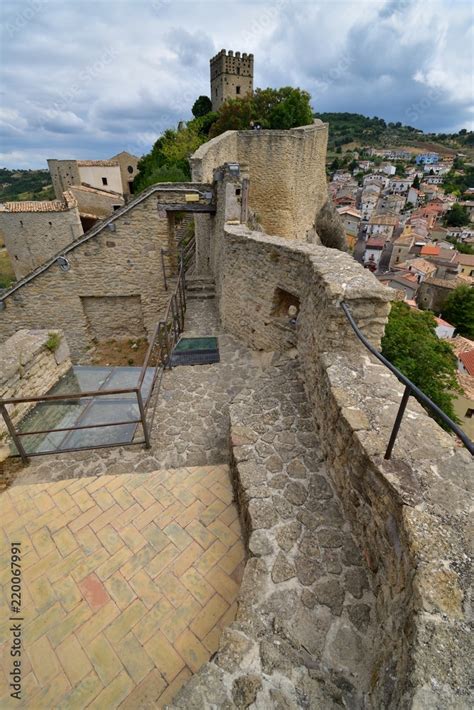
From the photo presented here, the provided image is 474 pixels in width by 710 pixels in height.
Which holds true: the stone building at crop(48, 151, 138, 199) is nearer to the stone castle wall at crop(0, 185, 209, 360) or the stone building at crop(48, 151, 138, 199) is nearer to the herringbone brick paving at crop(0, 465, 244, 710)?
the stone castle wall at crop(0, 185, 209, 360)

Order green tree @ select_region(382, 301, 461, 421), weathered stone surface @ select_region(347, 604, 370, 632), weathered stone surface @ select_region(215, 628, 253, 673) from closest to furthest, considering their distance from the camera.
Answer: weathered stone surface @ select_region(215, 628, 253, 673), weathered stone surface @ select_region(347, 604, 370, 632), green tree @ select_region(382, 301, 461, 421)

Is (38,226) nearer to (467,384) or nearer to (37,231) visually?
(37,231)

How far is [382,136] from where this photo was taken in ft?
385

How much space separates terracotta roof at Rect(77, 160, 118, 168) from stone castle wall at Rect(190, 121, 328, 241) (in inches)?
750

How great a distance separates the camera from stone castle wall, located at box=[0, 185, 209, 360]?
10180 mm

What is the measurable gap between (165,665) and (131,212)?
10.4 m

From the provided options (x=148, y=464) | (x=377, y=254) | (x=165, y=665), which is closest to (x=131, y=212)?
(x=148, y=464)

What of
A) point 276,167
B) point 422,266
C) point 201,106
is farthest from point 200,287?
point 422,266

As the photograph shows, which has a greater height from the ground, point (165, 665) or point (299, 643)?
point (299, 643)

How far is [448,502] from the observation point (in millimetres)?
1880

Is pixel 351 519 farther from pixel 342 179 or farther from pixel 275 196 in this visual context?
pixel 342 179

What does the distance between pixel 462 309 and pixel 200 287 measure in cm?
3440

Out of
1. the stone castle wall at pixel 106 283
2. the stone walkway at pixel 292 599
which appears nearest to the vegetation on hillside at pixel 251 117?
the stone castle wall at pixel 106 283

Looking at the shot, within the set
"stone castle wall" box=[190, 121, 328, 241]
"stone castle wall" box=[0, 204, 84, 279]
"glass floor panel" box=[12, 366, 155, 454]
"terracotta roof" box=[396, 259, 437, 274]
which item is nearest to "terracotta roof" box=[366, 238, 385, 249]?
"terracotta roof" box=[396, 259, 437, 274]
